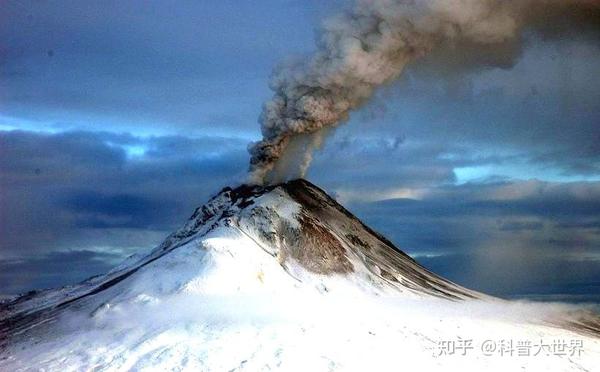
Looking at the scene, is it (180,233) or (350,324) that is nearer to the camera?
(350,324)

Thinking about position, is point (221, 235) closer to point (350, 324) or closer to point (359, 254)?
point (359, 254)

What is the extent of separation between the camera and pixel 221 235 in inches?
2657

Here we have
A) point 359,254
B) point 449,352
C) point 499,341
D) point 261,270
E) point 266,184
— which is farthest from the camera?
point 266,184

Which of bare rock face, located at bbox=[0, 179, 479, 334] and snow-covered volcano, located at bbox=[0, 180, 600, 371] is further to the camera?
bare rock face, located at bbox=[0, 179, 479, 334]

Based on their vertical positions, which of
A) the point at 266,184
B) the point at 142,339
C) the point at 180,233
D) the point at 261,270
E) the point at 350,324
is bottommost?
the point at 142,339

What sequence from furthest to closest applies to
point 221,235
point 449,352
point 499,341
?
point 221,235
point 499,341
point 449,352

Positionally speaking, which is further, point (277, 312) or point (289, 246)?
point (289, 246)

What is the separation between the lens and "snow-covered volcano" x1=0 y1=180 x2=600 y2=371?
45.3 meters

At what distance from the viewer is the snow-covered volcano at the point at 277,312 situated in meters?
45.3

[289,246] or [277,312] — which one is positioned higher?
[289,246]

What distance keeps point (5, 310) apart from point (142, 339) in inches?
1062

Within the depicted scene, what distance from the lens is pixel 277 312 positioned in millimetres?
53500

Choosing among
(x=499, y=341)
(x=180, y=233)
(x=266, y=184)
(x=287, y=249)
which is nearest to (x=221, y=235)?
(x=287, y=249)

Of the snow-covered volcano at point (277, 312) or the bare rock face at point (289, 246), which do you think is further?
the bare rock face at point (289, 246)
